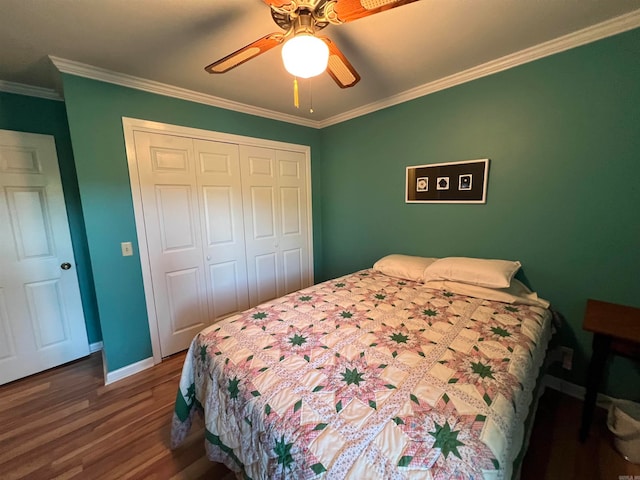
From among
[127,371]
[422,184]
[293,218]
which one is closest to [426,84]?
[422,184]

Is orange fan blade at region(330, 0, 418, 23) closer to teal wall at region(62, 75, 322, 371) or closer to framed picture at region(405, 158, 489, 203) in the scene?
framed picture at region(405, 158, 489, 203)

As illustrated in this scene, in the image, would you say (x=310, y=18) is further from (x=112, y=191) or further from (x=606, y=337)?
(x=606, y=337)

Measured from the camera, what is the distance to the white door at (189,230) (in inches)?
87.4

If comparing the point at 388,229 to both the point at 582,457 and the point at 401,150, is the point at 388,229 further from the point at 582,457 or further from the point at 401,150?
the point at 582,457

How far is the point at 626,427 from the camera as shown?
4.70 ft

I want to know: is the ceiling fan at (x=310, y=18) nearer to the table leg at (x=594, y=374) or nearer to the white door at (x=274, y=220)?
the white door at (x=274, y=220)

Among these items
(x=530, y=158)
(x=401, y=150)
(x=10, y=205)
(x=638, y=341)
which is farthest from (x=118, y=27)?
(x=638, y=341)

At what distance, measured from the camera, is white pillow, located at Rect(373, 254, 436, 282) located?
2199mm

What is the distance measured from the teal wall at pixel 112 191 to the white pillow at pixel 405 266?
2.17 m

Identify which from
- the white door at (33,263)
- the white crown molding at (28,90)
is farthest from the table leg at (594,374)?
the white crown molding at (28,90)

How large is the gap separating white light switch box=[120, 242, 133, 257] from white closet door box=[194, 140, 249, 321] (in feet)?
1.93

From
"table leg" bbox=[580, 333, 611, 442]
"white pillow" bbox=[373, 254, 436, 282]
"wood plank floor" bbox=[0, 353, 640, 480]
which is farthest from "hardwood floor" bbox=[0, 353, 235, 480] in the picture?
"table leg" bbox=[580, 333, 611, 442]

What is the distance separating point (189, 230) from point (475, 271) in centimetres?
245

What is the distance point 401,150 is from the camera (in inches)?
101
